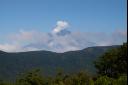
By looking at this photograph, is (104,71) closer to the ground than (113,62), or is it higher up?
closer to the ground

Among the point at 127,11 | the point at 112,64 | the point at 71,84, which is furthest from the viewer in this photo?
the point at 112,64

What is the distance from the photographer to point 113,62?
401 feet

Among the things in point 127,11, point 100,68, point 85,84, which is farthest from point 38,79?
point 127,11

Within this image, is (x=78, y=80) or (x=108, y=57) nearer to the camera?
(x=78, y=80)

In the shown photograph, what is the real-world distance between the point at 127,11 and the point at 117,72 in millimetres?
98078

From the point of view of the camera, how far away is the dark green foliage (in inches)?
4665

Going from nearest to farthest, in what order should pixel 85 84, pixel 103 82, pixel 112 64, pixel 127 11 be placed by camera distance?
pixel 127 11, pixel 103 82, pixel 85 84, pixel 112 64

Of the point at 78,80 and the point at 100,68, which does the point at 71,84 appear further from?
the point at 100,68

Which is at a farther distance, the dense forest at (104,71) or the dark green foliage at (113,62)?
the dark green foliage at (113,62)

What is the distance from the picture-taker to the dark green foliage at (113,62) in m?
118

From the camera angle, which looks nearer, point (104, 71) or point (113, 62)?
point (113, 62)

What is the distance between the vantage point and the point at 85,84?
81312 millimetres

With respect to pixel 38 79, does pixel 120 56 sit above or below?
above

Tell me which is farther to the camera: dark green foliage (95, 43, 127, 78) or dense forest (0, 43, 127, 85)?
dark green foliage (95, 43, 127, 78)
